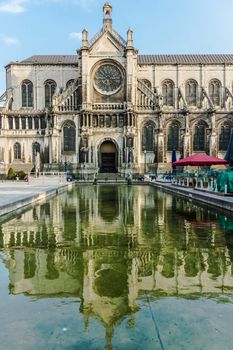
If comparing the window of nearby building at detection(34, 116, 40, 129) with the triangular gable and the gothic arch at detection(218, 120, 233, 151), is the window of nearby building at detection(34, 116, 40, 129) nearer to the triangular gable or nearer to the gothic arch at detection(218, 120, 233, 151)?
the triangular gable

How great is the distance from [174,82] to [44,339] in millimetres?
61046

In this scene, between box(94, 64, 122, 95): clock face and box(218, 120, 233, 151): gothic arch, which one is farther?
box(94, 64, 122, 95): clock face

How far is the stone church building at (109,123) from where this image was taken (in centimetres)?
5472

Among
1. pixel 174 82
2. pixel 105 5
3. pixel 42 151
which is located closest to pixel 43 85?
pixel 42 151

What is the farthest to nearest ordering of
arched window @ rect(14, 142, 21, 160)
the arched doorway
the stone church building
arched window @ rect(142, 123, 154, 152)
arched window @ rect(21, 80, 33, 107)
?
arched window @ rect(21, 80, 33, 107), arched window @ rect(14, 142, 21, 160), the arched doorway, arched window @ rect(142, 123, 154, 152), the stone church building

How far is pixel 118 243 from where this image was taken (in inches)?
352

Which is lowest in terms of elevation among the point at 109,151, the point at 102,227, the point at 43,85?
the point at 102,227

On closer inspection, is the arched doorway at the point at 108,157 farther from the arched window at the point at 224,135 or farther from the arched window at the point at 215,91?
the arched window at the point at 215,91

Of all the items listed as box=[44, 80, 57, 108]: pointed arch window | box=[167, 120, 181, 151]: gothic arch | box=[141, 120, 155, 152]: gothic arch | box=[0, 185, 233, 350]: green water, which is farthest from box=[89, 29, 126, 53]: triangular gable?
box=[0, 185, 233, 350]: green water

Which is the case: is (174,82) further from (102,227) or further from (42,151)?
(102,227)

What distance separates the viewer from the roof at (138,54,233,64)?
61375 millimetres

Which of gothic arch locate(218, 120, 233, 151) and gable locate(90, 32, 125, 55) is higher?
gable locate(90, 32, 125, 55)

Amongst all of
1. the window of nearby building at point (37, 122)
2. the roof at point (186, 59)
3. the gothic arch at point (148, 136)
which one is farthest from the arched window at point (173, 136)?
the window of nearby building at point (37, 122)

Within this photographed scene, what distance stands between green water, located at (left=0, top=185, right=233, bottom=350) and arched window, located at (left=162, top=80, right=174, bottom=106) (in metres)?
53.4
